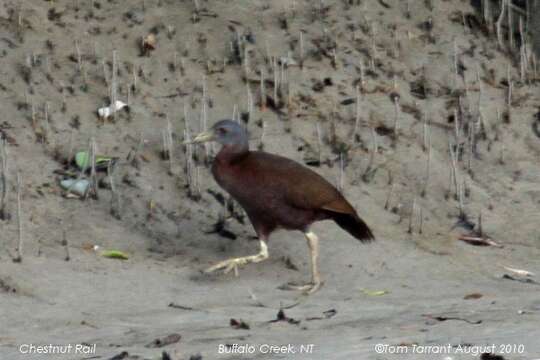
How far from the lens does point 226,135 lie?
31.0 feet

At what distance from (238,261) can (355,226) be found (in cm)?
85

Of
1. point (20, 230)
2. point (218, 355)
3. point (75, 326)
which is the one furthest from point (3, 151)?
point (218, 355)

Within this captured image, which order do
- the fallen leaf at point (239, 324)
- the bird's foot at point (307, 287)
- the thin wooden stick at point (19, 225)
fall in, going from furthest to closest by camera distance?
the bird's foot at point (307, 287) → the thin wooden stick at point (19, 225) → the fallen leaf at point (239, 324)

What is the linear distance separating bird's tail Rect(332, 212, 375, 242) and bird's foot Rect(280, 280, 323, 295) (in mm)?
527

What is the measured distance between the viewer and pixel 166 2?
476 inches

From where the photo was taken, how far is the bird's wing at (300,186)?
9.21 metres

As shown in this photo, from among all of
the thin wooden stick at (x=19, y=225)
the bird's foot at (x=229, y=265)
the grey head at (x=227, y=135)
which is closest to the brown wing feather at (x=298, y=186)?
the grey head at (x=227, y=135)

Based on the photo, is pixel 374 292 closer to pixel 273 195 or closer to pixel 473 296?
pixel 473 296

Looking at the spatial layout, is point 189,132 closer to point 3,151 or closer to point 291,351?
point 3,151

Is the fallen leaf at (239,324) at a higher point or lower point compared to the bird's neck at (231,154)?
lower

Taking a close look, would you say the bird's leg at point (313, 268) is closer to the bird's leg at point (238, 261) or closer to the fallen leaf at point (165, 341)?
the bird's leg at point (238, 261)

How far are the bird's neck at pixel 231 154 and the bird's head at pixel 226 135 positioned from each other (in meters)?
0.03

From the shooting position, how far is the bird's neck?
30.6 ft

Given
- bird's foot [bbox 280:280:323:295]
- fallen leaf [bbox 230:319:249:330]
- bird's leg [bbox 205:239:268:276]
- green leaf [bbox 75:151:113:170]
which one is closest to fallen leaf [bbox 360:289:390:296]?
bird's foot [bbox 280:280:323:295]
